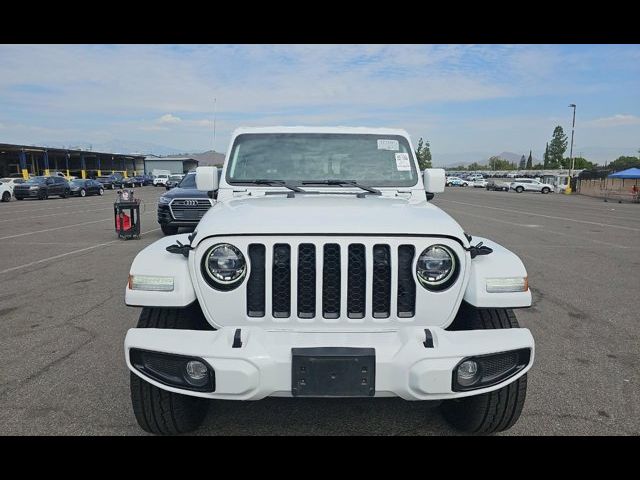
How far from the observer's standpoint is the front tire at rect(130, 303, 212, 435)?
8.47 feet

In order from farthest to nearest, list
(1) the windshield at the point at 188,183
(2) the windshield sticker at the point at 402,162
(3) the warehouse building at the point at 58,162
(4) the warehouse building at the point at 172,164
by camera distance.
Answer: (4) the warehouse building at the point at 172,164
(3) the warehouse building at the point at 58,162
(1) the windshield at the point at 188,183
(2) the windshield sticker at the point at 402,162

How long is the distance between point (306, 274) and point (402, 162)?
6.30 ft

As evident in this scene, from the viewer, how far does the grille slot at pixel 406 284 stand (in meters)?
2.43

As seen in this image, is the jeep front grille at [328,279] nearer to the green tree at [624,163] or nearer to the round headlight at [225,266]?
the round headlight at [225,266]

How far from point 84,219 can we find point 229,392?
52.6 ft

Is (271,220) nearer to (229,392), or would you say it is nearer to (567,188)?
(229,392)

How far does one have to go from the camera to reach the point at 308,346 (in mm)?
2230

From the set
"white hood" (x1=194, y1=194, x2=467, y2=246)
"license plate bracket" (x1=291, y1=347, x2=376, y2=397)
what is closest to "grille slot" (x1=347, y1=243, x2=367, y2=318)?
"white hood" (x1=194, y1=194, x2=467, y2=246)

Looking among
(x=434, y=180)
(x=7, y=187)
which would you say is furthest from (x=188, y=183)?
(x=7, y=187)

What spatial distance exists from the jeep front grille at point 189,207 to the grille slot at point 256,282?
9201 millimetres

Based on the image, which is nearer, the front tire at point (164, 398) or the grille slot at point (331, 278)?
the grille slot at point (331, 278)

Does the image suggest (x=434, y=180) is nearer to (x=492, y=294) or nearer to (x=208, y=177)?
(x=492, y=294)

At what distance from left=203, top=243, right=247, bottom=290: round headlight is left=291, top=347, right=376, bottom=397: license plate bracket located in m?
0.49

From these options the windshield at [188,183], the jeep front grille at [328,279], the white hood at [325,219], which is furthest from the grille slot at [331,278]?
the windshield at [188,183]
